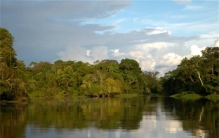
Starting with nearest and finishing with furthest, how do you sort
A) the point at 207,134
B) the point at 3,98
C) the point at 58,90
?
the point at 207,134, the point at 3,98, the point at 58,90

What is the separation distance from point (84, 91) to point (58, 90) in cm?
558

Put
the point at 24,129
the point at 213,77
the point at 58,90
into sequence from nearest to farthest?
1. the point at 24,129
2. the point at 213,77
3. the point at 58,90

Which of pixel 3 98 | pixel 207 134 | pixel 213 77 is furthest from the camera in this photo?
pixel 213 77

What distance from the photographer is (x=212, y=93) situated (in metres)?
58.5

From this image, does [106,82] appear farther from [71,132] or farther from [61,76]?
[71,132]

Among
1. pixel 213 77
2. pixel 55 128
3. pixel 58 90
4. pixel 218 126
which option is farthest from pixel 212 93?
pixel 55 128

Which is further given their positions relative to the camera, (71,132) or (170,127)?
(170,127)

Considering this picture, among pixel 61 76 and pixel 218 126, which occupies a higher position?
pixel 61 76

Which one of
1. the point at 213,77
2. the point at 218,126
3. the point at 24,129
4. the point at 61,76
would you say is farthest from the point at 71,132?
the point at 61,76

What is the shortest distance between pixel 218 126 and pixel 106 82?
5101 cm

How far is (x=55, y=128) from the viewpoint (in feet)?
56.1

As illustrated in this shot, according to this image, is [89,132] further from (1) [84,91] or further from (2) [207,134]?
(1) [84,91]

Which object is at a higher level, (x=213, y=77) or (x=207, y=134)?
(x=213, y=77)

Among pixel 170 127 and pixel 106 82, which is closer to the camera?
pixel 170 127
